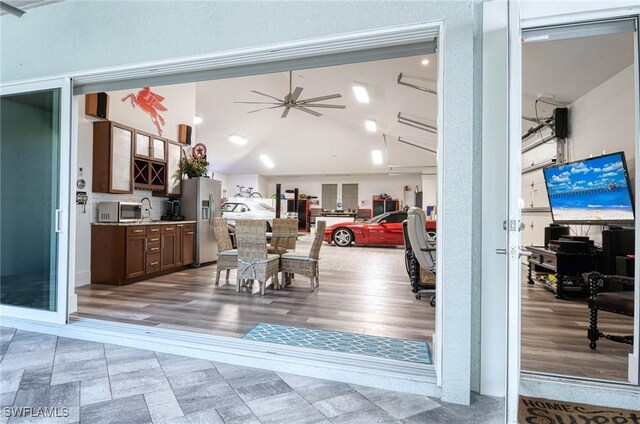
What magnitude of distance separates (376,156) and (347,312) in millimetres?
10099

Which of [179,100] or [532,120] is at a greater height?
[179,100]

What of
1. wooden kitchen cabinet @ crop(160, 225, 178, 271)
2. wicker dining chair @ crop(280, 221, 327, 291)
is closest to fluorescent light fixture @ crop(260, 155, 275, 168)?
wooden kitchen cabinet @ crop(160, 225, 178, 271)

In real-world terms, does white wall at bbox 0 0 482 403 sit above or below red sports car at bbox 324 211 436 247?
above

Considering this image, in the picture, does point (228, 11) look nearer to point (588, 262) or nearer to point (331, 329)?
point (331, 329)

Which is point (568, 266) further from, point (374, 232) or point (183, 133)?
point (183, 133)

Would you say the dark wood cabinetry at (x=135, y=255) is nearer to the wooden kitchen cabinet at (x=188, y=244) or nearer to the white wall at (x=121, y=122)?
the white wall at (x=121, y=122)

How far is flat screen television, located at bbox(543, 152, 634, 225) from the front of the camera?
3.20m

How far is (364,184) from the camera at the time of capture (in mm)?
14656

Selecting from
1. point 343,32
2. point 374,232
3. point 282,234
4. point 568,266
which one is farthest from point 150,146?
point 568,266

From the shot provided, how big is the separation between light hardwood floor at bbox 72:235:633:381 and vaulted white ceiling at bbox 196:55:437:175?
3.37 meters

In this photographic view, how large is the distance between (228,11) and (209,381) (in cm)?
245

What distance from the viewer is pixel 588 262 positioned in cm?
365

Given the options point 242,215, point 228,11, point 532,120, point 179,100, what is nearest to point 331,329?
point 228,11

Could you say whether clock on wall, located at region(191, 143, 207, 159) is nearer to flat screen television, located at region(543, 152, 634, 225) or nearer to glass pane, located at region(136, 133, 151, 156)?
glass pane, located at region(136, 133, 151, 156)
